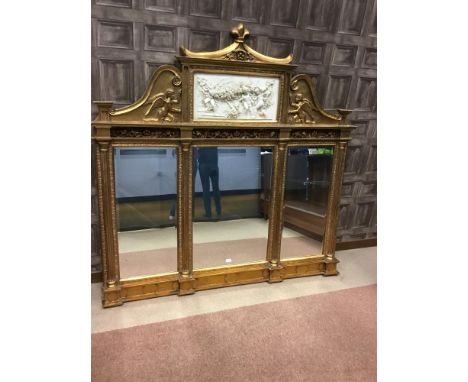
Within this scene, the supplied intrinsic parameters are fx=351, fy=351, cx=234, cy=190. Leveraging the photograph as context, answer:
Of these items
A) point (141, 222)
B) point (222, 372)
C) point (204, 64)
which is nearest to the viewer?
point (222, 372)

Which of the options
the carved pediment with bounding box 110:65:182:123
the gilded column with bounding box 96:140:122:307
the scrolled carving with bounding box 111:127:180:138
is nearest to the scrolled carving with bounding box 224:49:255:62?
the carved pediment with bounding box 110:65:182:123

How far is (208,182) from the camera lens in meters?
2.56

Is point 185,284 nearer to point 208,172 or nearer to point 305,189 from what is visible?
point 208,172

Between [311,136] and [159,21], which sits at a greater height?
[159,21]

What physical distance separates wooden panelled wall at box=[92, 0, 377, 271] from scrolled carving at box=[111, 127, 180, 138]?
29cm

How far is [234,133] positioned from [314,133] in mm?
649

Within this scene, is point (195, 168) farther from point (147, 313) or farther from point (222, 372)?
point (222, 372)

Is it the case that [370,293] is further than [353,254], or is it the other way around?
[353,254]

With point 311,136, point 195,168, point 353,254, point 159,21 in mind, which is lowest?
point 353,254

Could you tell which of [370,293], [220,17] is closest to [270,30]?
[220,17]

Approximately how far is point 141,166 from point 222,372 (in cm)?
137

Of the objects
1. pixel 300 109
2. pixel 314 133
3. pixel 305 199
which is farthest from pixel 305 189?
pixel 300 109

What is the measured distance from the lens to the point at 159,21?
2.37 m

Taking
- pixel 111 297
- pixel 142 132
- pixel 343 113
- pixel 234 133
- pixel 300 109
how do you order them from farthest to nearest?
1. pixel 343 113
2. pixel 300 109
3. pixel 234 133
4. pixel 111 297
5. pixel 142 132
